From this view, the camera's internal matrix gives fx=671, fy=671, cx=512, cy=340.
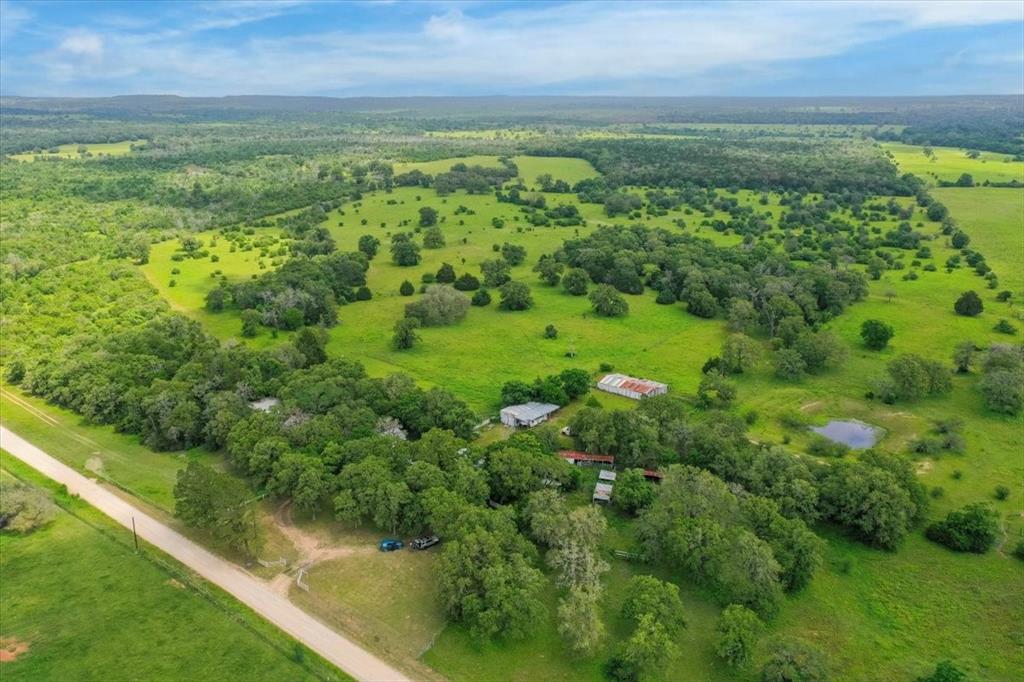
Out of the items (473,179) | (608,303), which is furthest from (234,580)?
(473,179)

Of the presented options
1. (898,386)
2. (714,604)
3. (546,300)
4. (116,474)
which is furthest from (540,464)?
(546,300)

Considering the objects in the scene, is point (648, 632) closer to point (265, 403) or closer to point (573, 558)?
point (573, 558)

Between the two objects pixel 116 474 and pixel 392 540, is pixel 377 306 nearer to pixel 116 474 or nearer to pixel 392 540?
pixel 116 474

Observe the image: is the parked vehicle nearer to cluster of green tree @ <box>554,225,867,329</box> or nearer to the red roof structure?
the red roof structure

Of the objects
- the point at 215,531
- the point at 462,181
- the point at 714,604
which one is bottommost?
the point at 714,604

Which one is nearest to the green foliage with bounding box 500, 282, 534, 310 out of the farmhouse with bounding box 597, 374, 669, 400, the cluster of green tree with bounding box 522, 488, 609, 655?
the farmhouse with bounding box 597, 374, 669, 400

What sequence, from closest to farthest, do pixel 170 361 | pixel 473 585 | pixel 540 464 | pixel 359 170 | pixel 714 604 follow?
pixel 473 585 < pixel 714 604 < pixel 540 464 < pixel 170 361 < pixel 359 170
